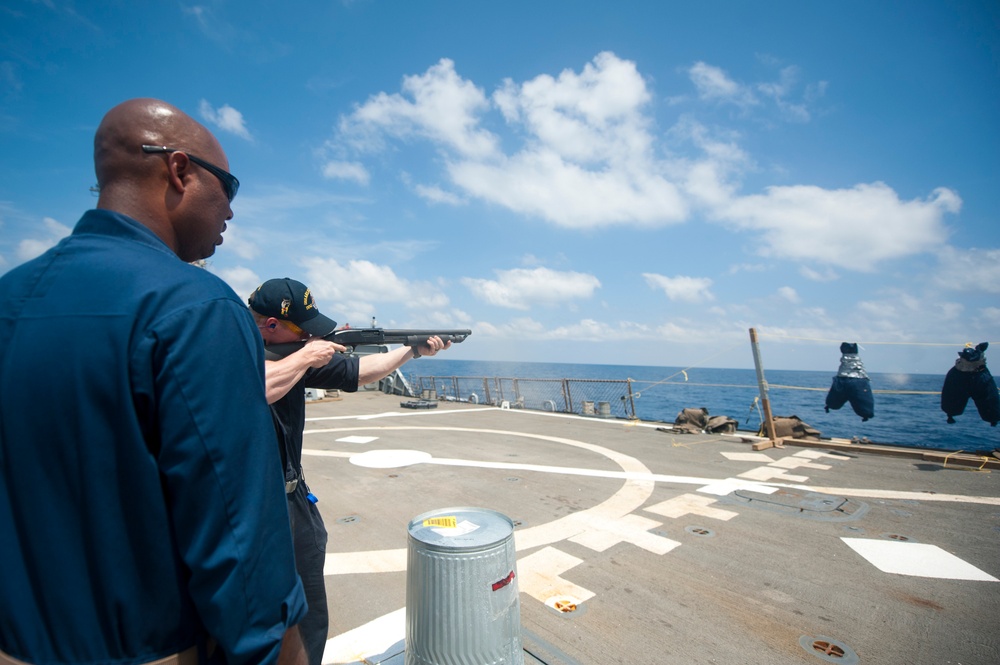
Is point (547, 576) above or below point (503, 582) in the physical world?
below

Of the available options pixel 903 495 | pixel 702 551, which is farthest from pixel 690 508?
pixel 903 495

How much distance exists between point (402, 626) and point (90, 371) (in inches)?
125

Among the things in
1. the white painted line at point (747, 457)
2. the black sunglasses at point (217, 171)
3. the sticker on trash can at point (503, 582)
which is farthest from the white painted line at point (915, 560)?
the black sunglasses at point (217, 171)

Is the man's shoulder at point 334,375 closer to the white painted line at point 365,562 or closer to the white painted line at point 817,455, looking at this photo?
the white painted line at point 365,562

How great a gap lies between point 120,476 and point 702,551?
4.85 metres

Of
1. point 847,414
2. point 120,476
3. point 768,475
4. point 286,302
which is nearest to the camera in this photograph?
point 120,476

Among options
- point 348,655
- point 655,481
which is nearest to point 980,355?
point 655,481

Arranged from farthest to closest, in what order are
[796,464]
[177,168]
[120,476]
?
[796,464], [177,168], [120,476]

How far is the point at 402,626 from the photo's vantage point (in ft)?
10.9

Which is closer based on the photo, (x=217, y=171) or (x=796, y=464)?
(x=217, y=171)

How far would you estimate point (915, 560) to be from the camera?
4238 millimetres

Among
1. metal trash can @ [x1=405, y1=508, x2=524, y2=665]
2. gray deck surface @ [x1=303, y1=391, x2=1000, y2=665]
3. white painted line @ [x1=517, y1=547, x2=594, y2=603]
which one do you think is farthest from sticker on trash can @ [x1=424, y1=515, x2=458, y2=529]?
white painted line @ [x1=517, y1=547, x2=594, y2=603]

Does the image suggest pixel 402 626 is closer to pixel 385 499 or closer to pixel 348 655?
pixel 348 655

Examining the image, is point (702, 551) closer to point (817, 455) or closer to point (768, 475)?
point (768, 475)
